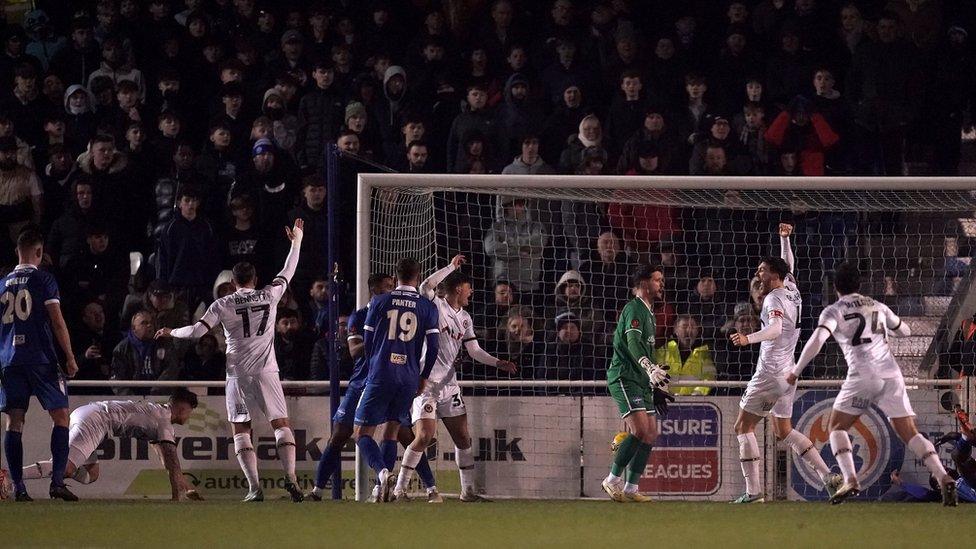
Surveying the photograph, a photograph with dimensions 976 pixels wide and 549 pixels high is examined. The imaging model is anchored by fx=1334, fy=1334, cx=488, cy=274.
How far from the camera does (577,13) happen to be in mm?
16797

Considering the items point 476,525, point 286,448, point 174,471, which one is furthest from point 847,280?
point 174,471

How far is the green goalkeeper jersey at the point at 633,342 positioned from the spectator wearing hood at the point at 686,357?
4.81 ft

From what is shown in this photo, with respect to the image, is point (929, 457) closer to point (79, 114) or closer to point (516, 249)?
point (516, 249)

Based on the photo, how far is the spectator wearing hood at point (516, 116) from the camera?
15375 millimetres

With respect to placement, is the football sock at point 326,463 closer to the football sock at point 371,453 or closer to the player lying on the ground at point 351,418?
the player lying on the ground at point 351,418

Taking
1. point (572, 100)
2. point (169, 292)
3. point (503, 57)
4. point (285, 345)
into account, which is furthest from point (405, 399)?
point (503, 57)

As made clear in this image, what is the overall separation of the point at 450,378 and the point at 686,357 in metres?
2.52

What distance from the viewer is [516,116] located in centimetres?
1545

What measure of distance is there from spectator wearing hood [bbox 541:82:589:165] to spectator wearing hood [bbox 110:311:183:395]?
15.9 ft

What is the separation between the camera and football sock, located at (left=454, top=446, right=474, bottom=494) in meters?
12.1

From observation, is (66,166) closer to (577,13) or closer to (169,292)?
(169,292)

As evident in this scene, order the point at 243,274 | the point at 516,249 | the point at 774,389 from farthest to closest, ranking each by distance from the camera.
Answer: the point at 516,249, the point at 243,274, the point at 774,389

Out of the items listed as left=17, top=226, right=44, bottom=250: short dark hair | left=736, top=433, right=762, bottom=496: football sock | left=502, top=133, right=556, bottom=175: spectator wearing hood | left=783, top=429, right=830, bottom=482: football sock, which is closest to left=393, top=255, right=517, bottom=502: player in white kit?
left=736, top=433, right=762, bottom=496: football sock

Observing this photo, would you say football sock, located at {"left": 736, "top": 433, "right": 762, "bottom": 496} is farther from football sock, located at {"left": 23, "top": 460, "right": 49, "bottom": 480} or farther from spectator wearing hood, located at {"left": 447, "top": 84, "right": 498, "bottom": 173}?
football sock, located at {"left": 23, "top": 460, "right": 49, "bottom": 480}
